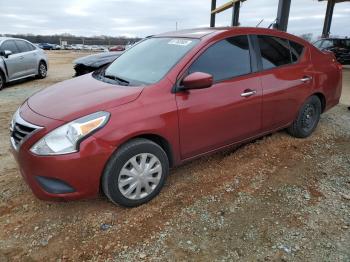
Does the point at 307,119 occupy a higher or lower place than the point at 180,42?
lower

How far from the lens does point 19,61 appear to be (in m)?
10.0

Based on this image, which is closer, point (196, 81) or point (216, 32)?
point (196, 81)

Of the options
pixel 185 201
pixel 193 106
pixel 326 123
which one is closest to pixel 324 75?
pixel 326 123

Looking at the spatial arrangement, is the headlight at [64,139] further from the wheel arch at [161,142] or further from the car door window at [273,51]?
the car door window at [273,51]

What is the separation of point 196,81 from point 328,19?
1855cm

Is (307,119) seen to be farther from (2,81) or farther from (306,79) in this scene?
(2,81)

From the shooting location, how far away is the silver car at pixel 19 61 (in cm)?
941

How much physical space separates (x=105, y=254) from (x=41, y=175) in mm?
828

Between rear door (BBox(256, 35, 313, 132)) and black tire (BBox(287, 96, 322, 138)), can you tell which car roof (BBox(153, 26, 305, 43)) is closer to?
rear door (BBox(256, 35, 313, 132))

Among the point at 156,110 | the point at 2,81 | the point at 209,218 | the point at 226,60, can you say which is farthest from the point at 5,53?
the point at 209,218

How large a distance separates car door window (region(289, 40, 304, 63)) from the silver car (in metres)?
8.13

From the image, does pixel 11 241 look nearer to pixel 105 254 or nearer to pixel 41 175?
pixel 41 175

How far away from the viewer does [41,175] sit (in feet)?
8.71

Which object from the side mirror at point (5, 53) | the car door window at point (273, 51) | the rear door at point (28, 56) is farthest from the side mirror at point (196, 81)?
the rear door at point (28, 56)
